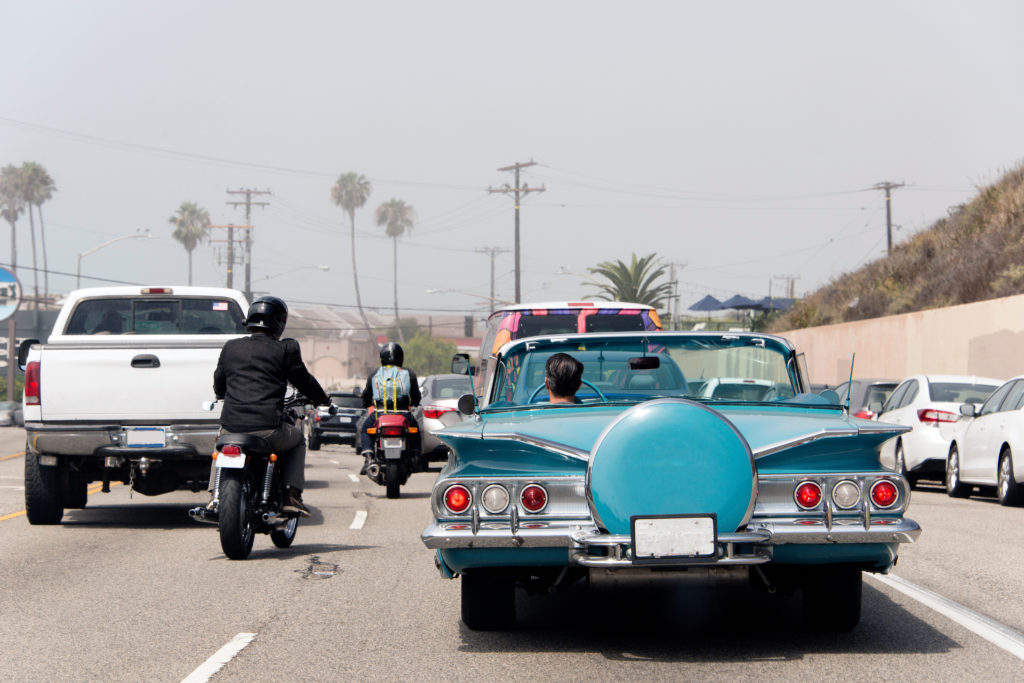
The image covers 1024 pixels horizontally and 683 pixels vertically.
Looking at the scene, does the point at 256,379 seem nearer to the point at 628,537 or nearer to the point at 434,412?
the point at 628,537

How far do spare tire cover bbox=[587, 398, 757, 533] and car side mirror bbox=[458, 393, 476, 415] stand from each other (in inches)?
103

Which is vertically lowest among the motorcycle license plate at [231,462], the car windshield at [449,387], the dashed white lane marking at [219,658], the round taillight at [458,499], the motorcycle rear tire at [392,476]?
the dashed white lane marking at [219,658]

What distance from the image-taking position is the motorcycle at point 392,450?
47.9 ft

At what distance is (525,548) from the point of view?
5.75 meters

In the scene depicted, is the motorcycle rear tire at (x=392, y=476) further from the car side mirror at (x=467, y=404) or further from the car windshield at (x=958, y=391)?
the car windshield at (x=958, y=391)

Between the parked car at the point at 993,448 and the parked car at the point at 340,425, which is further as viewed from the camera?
the parked car at the point at 340,425

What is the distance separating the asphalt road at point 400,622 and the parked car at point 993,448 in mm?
4356

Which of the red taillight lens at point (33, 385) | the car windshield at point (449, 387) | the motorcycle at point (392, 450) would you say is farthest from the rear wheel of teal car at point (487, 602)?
the car windshield at point (449, 387)

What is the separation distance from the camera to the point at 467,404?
834 cm

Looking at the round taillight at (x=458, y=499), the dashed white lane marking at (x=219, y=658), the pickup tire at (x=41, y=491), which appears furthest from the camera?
the pickup tire at (x=41, y=491)

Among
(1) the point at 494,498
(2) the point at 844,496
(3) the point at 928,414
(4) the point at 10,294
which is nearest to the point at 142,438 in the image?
(1) the point at 494,498

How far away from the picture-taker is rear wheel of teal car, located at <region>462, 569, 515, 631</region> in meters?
6.30

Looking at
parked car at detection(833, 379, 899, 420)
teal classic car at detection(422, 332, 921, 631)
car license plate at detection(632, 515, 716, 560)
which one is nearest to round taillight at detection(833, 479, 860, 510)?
teal classic car at detection(422, 332, 921, 631)

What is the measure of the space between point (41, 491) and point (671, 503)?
7.81 meters
